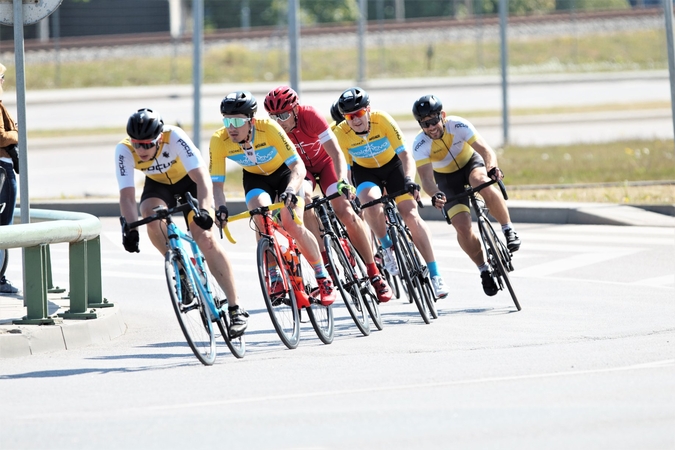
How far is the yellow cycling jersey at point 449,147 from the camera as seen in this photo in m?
11.5

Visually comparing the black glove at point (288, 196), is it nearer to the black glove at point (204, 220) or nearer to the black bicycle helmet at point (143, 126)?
the black glove at point (204, 220)

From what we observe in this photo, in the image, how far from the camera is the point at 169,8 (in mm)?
59562

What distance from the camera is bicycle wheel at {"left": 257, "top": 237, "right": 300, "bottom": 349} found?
9.26 m

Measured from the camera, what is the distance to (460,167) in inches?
460

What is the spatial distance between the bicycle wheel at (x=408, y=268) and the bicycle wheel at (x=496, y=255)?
748mm

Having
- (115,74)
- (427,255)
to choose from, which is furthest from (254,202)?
(115,74)

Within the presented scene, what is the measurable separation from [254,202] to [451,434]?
3.90 m

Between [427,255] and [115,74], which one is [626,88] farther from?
[427,255]

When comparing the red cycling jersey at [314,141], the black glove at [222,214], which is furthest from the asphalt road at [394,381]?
the red cycling jersey at [314,141]

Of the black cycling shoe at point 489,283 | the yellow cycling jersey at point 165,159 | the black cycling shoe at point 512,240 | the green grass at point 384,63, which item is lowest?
the black cycling shoe at point 489,283

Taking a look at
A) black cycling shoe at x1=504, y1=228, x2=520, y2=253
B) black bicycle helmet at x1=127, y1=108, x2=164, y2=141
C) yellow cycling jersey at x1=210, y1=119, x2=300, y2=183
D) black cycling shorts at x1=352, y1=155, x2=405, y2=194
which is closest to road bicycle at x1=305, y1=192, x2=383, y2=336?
yellow cycling jersey at x1=210, y1=119, x2=300, y2=183

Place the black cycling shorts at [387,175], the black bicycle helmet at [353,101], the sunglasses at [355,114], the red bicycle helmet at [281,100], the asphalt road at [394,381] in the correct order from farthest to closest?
the black cycling shorts at [387,175], the sunglasses at [355,114], the black bicycle helmet at [353,101], the red bicycle helmet at [281,100], the asphalt road at [394,381]

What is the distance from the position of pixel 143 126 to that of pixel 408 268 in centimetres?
300

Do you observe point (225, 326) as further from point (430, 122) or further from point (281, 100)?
point (430, 122)
